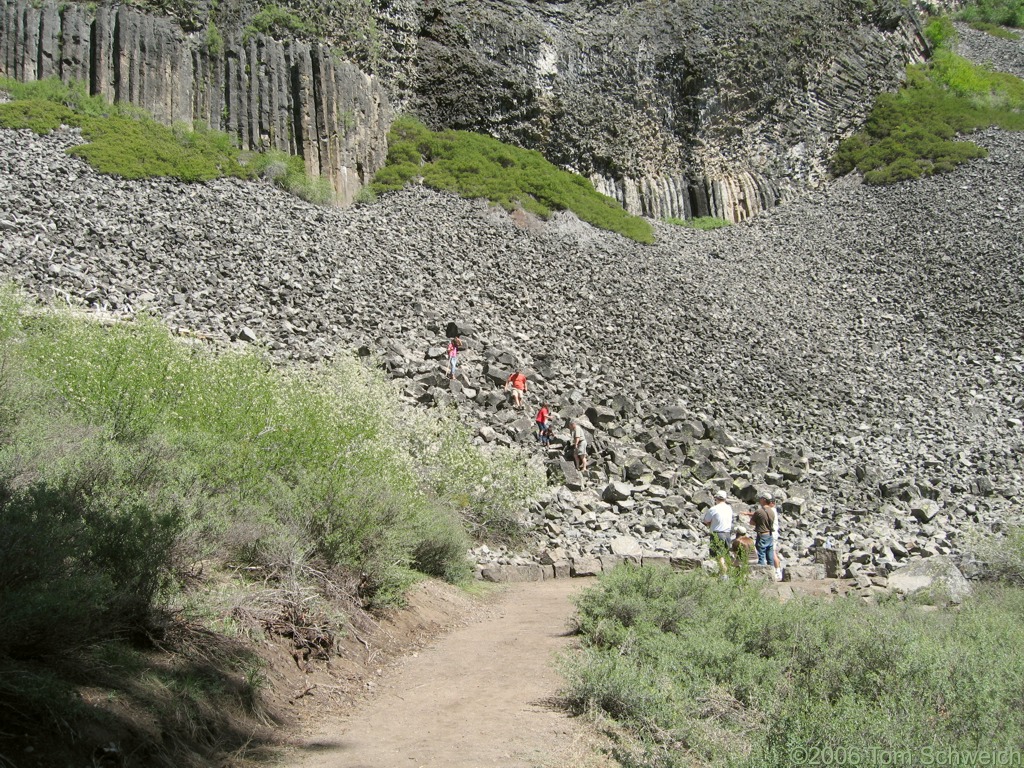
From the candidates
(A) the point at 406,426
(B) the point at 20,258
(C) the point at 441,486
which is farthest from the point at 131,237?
(C) the point at 441,486

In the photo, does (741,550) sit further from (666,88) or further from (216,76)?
(666,88)

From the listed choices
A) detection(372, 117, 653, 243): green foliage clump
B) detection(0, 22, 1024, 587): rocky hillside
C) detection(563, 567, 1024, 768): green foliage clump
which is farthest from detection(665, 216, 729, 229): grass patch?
detection(563, 567, 1024, 768): green foliage clump

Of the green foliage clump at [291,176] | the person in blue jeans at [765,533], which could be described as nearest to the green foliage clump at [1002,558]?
the person in blue jeans at [765,533]

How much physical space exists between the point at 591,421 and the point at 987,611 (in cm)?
1265

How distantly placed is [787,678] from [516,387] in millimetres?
14625

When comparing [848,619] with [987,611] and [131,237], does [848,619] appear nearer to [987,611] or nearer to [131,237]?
[987,611]

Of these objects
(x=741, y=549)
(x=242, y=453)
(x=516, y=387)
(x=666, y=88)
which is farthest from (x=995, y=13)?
(x=242, y=453)

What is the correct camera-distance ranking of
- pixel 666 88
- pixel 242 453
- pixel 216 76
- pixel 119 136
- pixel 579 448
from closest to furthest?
pixel 242 453
pixel 579 448
pixel 119 136
pixel 216 76
pixel 666 88

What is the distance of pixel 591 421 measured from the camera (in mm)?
20688

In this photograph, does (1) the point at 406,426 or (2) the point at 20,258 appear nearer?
(1) the point at 406,426

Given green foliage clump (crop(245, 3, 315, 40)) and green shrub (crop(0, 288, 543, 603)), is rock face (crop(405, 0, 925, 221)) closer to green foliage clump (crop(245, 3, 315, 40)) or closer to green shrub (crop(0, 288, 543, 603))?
green foliage clump (crop(245, 3, 315, 40))

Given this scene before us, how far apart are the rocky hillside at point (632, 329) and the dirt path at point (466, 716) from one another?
495cm

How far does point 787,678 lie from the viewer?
20.6 feet

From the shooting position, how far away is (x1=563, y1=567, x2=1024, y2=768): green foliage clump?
4.59 m
